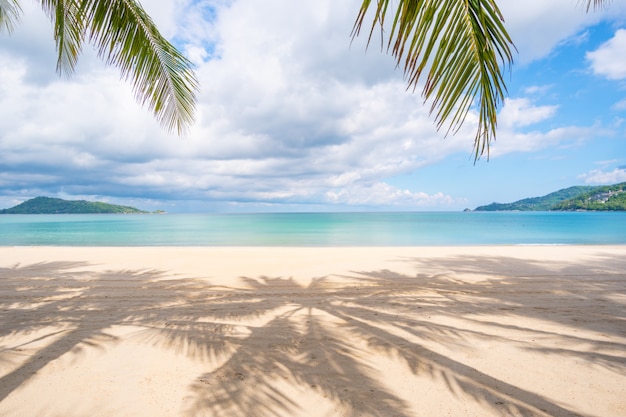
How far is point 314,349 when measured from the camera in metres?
3.34

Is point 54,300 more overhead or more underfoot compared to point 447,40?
more underfoot

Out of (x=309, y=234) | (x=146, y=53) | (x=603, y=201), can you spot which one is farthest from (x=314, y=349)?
(x=603, y=201)

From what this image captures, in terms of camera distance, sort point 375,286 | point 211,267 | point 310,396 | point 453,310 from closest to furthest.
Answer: point 310,396 < point 453,310 < point 375,286 < point 211,267

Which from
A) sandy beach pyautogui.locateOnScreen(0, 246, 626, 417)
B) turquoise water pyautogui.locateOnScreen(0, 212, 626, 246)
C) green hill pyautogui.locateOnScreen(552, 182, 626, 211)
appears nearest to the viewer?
sandy beach pyautogui.locateOnScreen(0, 246, 626, 417)

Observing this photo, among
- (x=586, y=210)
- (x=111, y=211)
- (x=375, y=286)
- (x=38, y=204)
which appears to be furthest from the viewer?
(x=111, y=211)

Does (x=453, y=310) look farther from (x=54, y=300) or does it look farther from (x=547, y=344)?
(x=54, y=300)

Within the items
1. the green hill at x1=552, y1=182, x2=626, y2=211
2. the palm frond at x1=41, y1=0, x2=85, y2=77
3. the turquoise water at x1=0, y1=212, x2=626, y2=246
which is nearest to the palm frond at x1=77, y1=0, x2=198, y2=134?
the palm frond at x1=41, y1=0, x2=85, y2=77

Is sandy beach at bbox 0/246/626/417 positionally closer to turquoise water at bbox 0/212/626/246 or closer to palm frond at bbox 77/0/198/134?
palm frond at bbox 77/0/198/134

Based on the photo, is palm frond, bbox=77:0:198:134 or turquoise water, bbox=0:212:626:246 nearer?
palm frond, bbox=77:0:198:134

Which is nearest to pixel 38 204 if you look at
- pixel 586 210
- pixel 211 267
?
pixel 211 267

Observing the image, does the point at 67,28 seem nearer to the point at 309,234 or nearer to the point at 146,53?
the point at 146,53

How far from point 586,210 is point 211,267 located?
15114 centimetres

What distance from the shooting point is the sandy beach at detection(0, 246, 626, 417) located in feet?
8.13

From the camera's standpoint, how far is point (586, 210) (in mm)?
119250
